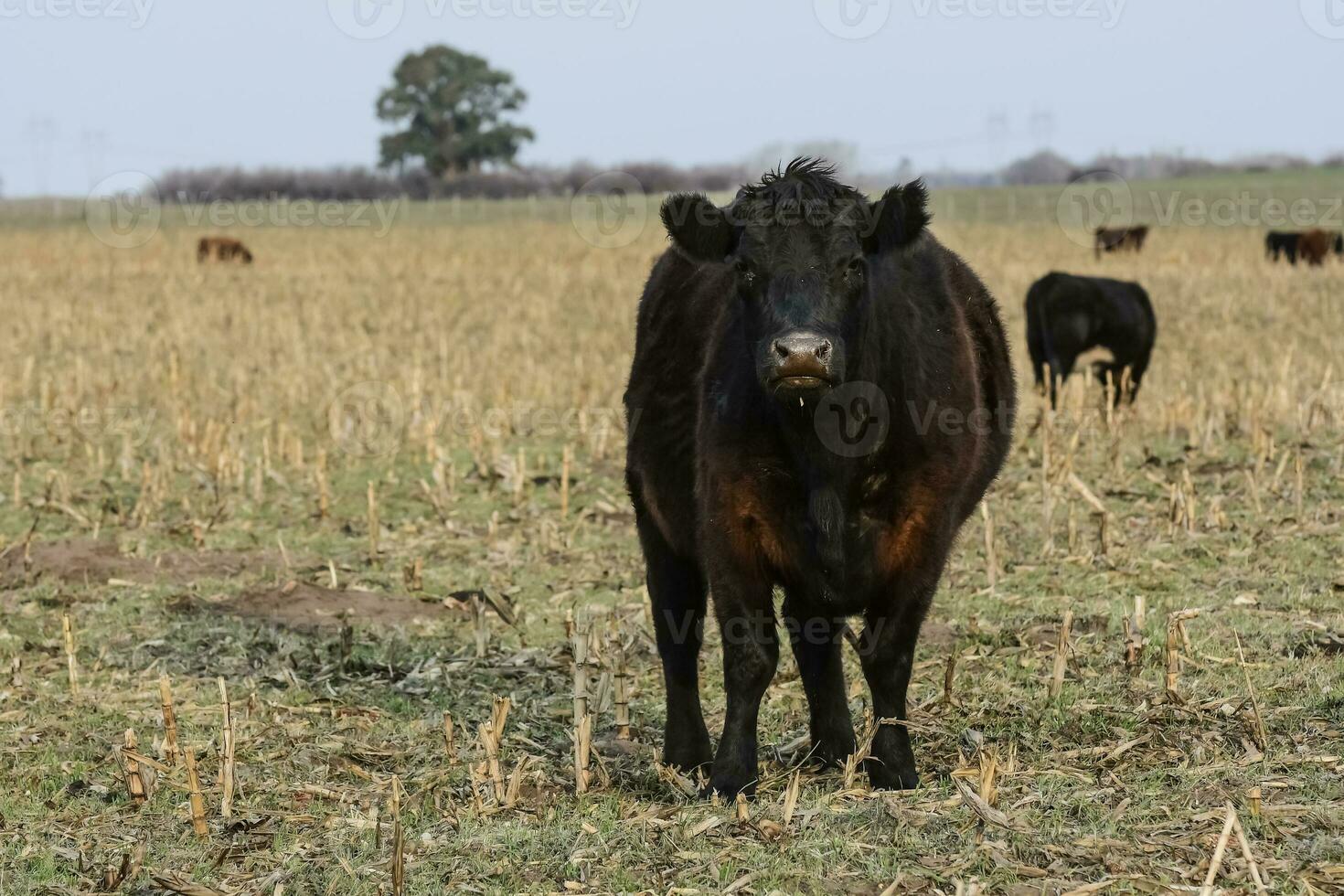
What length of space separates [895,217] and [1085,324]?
484 inches

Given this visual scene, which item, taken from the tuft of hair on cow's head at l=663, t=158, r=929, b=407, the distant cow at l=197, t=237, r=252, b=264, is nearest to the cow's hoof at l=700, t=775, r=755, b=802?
the tuft of hair on cow's head at l=663, t=158, r=929, b=407

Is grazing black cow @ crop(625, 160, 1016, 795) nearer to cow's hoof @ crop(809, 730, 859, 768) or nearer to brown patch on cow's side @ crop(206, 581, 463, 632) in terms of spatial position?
cow's hoof @ crop(809, 730, 859, 768)

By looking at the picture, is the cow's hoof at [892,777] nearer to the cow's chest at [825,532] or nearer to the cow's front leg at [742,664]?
the cow's front leg at [742,664]

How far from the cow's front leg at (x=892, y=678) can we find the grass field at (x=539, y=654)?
6.1 inches

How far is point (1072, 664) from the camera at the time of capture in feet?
22.1

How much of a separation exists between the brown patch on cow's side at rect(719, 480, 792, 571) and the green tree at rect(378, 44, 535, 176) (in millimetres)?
85114

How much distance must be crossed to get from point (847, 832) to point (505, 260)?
1142 inches

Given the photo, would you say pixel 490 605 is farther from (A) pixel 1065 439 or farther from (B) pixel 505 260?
(B) pixel 505 260

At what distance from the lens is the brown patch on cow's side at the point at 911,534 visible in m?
5.18

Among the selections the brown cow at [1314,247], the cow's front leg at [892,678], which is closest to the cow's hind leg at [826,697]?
the cow's front leg at [892,678]

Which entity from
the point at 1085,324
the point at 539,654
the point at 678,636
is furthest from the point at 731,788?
the point at 1085,324

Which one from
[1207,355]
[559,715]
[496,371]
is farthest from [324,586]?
[1207,355]

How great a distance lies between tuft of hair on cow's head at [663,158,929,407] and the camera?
4.75m

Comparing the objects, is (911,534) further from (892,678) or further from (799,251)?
(799,251)
